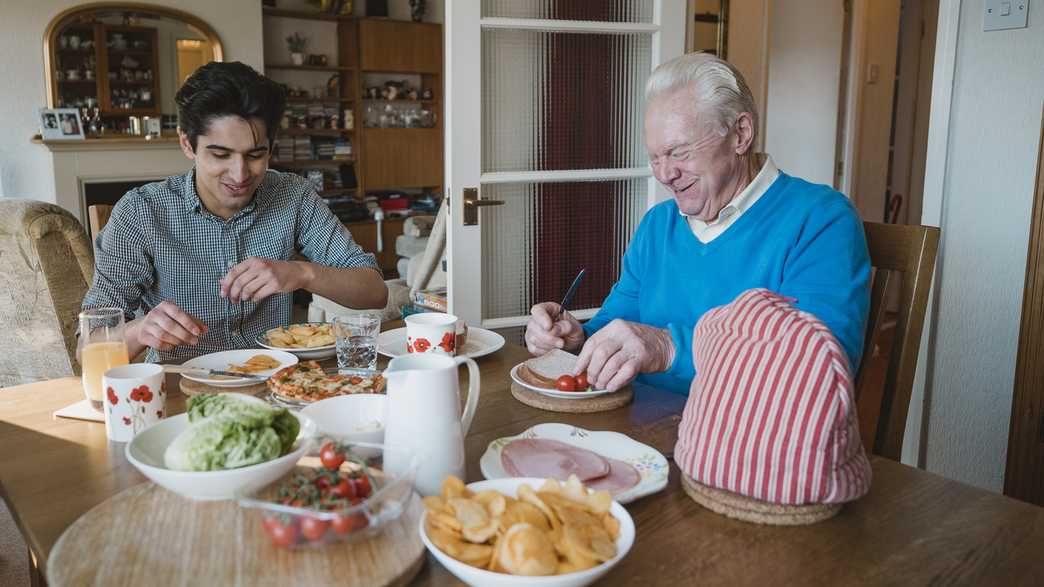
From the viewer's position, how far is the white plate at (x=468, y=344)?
1.62 metres

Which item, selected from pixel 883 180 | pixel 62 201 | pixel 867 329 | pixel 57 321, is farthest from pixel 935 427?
pixel 62 201

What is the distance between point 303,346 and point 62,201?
16.4ft

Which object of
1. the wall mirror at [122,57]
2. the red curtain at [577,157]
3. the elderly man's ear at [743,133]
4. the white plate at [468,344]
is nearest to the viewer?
the elderly man's ear at [743,133]

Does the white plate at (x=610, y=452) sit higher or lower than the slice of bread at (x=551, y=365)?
lower

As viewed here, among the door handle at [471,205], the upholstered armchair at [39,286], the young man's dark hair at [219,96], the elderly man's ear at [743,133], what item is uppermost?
the young man's dark hair at [219,96]

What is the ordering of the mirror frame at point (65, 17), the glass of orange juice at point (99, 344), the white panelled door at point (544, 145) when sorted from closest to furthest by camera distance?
1. the glass of orange juice at point (99, 344)
2. the white panelled door at point (544, 145)
3. the mirror frame at point (65, 17)

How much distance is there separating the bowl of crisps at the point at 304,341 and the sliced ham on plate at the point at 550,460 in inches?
23.0

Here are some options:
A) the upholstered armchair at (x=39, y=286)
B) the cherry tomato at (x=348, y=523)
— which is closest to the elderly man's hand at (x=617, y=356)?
the cherry tomato at (x=348, y=523)

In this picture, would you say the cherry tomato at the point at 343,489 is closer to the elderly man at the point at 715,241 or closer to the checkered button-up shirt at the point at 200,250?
the elderly man at the point at 715,241

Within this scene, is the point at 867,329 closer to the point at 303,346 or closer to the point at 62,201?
the point at 303,346

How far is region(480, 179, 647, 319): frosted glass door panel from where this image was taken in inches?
114

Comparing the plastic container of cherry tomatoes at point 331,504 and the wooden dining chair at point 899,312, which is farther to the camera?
the wooden dining chair at point 899,312

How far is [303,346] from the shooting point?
1.60 meters

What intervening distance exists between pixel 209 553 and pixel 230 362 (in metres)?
0.75
